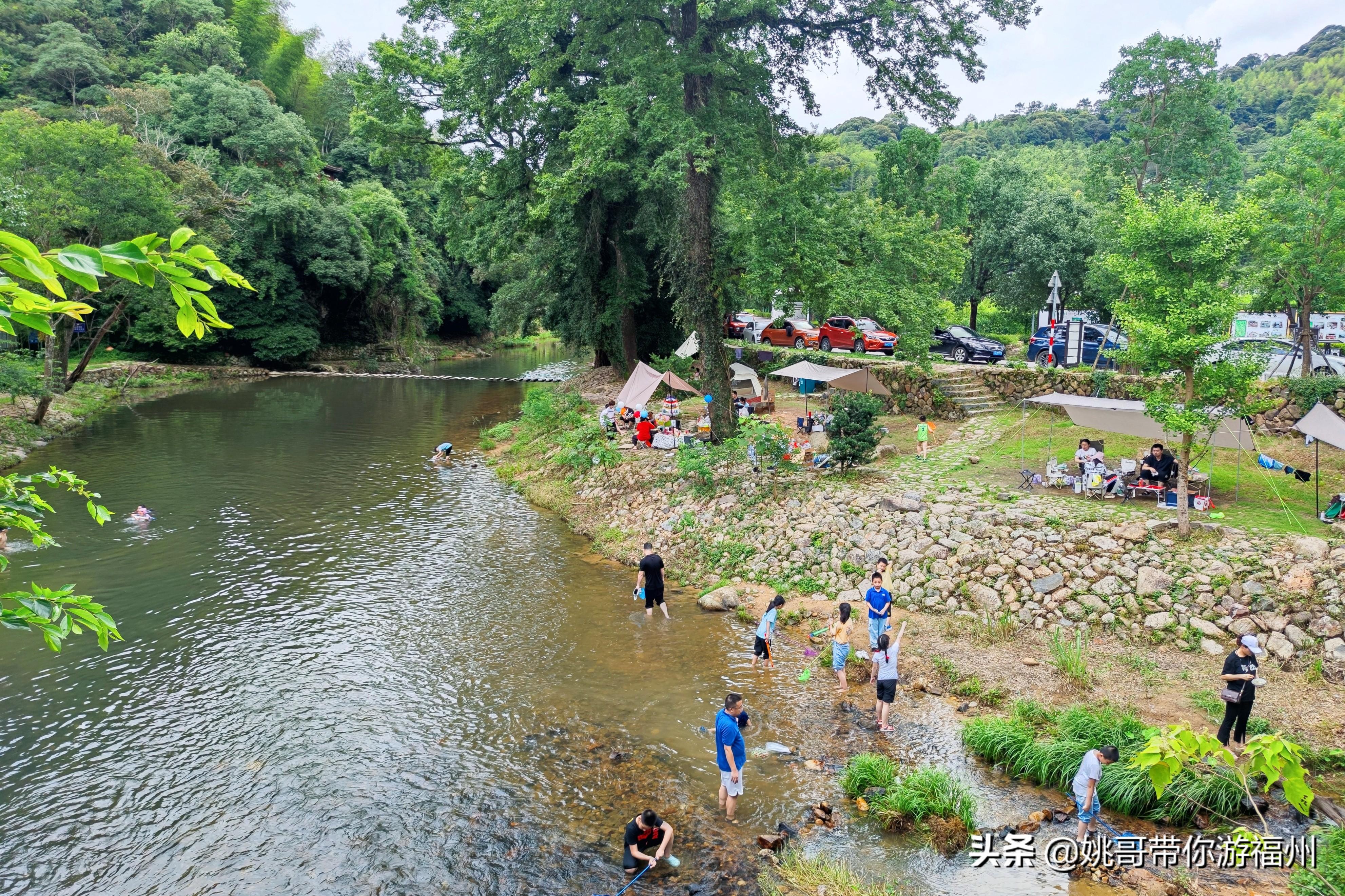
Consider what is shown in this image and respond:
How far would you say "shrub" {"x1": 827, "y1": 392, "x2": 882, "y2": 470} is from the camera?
1770cm

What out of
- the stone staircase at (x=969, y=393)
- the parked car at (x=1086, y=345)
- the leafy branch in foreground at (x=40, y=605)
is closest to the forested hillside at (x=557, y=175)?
the stone staircase at (x=969, y=393)

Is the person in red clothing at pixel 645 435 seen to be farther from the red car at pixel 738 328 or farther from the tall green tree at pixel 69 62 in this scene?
the tall green tree at pixel 69 62

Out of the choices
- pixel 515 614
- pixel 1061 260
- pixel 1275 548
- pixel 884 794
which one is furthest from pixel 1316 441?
pixel 1061 260

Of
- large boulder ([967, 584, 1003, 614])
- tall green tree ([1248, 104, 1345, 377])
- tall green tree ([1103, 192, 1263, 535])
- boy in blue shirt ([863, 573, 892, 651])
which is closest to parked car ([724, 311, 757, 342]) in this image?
tall green tree ([1248, 104, 1345, 377])

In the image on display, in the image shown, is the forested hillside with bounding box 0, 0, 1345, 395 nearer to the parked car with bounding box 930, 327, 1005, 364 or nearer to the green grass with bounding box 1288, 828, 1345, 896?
the parked car with bounding box 930, 327, 1005, 364

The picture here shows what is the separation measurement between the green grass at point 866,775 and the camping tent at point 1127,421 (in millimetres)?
9659

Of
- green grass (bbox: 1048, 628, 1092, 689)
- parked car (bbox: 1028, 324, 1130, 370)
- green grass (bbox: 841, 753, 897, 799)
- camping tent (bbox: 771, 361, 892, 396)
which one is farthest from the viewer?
parked car (bbox: 1028, 324, 1130, 370)

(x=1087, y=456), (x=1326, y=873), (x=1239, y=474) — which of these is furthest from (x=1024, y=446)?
(x=1326, y=873)

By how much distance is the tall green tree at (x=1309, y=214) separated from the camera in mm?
19938

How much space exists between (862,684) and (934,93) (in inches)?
605

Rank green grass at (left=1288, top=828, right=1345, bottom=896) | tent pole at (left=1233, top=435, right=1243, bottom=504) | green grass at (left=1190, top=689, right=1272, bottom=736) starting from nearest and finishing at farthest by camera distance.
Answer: green grass at (left=1288, top=828, right=1345, bottom=896), green grass at (left=1190, top=689, right=1272, bottom=736), tent pole at (left=1233, top=435, right=1243, bottom=504)

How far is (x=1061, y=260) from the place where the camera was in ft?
114

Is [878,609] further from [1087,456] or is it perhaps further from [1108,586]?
[1087,456]

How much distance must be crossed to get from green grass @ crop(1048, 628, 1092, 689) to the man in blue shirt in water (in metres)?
5.56
